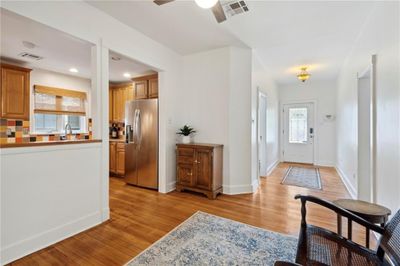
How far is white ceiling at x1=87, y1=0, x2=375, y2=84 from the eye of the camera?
94.7 inches

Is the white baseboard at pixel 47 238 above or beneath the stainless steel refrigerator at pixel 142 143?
beneath

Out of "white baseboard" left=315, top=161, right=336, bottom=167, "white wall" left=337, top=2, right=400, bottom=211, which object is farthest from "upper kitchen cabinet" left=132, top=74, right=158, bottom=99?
"white baseboard" left=315, top=161, right=336, bottom=167

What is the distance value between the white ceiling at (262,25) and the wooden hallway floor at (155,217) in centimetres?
270

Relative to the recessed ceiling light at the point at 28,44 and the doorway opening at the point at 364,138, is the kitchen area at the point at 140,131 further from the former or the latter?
the doorway opening at the point at 364,138

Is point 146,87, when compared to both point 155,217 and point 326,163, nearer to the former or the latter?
point 155,217

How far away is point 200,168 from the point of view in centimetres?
346

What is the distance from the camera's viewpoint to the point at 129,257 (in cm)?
183

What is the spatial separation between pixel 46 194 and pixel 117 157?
2723mm

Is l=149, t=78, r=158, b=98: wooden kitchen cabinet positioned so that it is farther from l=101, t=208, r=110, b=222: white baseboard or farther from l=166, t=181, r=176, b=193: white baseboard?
l=101, t=208, r=110, b=222: white baseboard

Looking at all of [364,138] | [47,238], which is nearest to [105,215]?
[47,238]

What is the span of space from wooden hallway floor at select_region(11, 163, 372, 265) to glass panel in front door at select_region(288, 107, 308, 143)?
2.83 m

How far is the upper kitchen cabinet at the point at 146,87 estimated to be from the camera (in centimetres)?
403

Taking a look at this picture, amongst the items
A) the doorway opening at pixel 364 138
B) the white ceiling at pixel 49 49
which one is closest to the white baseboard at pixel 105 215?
the white ceiling at pixel 49 49

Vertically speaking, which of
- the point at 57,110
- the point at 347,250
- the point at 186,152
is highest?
the point at 57,110
